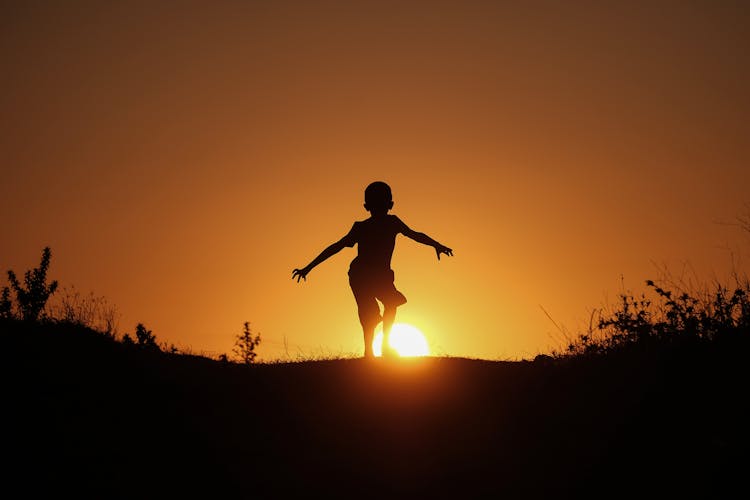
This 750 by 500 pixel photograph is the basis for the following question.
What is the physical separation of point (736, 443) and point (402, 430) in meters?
3.19

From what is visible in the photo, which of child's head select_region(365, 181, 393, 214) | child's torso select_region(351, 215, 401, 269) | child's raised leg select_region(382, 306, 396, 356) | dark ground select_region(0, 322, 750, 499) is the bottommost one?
dark ground select_region(0, 322, 750, 499)

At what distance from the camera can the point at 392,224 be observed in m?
11.3

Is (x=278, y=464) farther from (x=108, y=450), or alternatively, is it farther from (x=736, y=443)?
(x=736, y=443)

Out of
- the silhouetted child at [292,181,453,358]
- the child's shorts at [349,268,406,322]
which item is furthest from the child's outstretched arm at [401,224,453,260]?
the child's shorts at [349,268,406,322]

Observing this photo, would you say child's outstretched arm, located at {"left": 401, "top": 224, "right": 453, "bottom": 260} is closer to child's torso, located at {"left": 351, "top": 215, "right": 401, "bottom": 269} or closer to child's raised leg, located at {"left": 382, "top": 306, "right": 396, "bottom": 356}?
child's torso, located at {"left": 351, "top": 215, "right": 401, "bottom": 269}

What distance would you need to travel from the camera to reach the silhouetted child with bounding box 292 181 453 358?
1108 centimetres

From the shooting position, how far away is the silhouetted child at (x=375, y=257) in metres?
11.1

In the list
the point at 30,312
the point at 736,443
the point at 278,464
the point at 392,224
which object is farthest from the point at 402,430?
the point at 30,312

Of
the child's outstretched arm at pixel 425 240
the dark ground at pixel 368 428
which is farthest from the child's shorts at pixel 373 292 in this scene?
the dark ground at pixel 368 428

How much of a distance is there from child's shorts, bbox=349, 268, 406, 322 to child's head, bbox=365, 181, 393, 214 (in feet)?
3.05

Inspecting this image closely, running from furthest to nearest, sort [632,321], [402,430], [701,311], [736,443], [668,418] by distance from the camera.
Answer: [632,321]
[701,311]
[402,430]
[668,418]
[736,443]

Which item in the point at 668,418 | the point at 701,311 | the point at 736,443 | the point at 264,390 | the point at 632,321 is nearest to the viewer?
the point at 736,443

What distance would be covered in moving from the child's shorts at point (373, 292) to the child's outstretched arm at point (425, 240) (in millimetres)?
689

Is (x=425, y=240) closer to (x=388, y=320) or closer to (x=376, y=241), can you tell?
(x=376, y=241)
